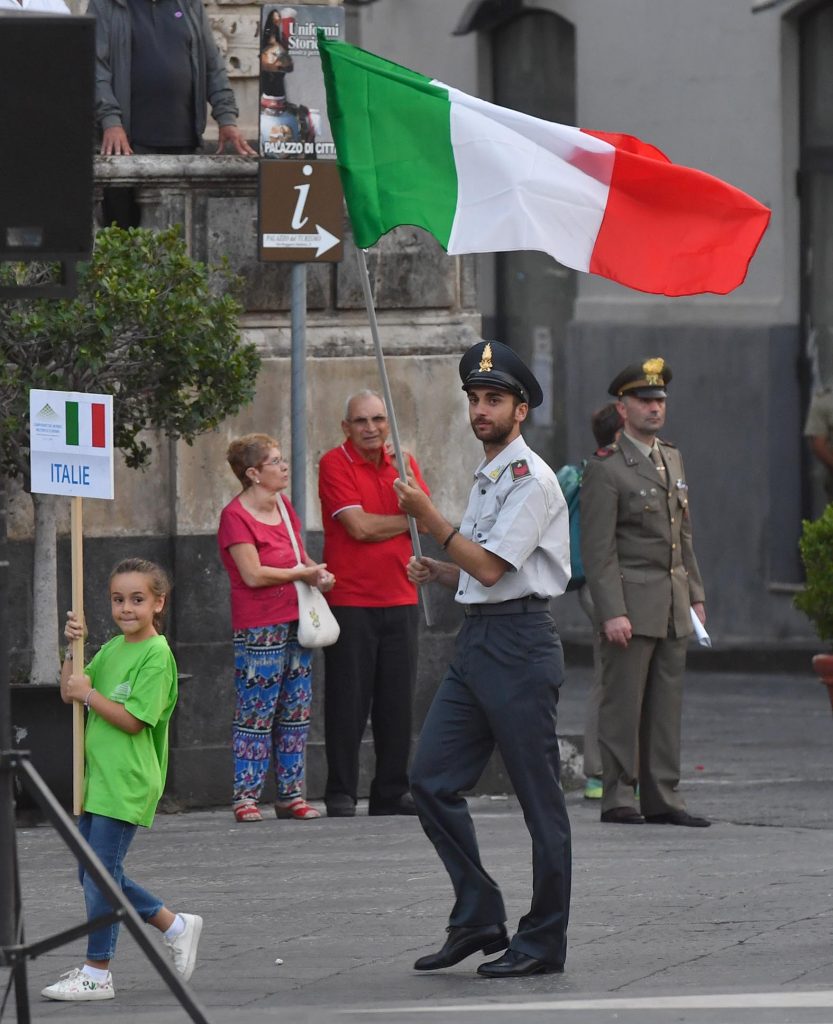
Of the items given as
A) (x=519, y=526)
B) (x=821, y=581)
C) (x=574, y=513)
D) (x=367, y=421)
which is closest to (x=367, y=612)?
(x=367, y=421)

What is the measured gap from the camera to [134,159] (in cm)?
1216

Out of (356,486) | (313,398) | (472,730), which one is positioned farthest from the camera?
(313,398)

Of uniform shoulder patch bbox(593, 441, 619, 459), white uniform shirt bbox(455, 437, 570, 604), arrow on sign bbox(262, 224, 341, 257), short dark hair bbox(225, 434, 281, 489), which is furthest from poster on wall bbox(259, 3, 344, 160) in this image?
white uniform shirt bbox(455, 437, 570, 604)

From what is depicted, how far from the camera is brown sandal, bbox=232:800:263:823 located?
A: 11.7 metres

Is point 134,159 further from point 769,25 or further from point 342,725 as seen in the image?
point 769,25

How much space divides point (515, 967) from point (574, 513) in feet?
15.7

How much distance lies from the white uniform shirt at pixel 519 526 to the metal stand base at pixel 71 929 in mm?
2053

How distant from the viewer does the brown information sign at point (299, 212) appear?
38.2 ft

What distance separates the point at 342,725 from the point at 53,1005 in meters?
4.28

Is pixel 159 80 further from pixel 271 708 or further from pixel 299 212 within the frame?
pixel 271 708

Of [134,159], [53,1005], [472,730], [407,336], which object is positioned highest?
[134,159]

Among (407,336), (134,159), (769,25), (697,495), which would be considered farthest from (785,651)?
(134,159)

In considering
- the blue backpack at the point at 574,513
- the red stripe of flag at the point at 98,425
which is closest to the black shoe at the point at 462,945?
the red stripe of flag at the point at 98,425

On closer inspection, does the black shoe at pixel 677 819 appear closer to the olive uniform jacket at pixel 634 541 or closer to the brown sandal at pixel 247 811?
the olive uniform jacket at pixel 634 541
